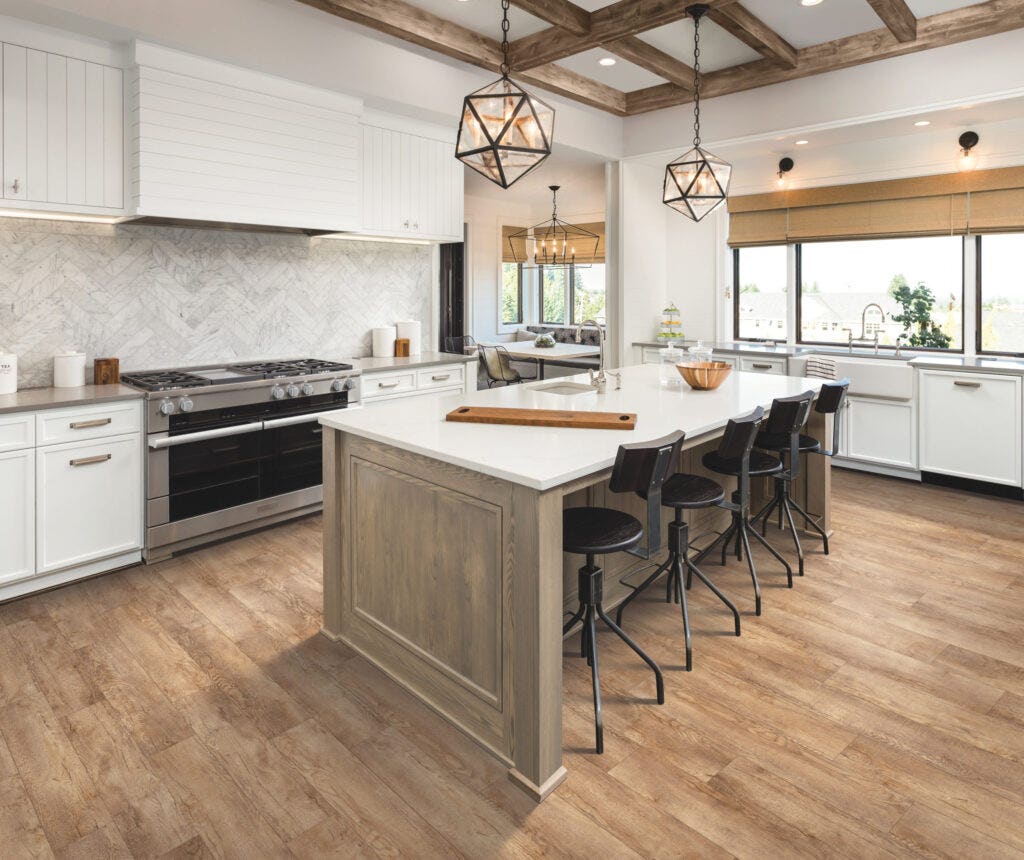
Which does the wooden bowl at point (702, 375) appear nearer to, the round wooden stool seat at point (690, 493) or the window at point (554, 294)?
Result: the round wooden stool seat at point (690, 493)

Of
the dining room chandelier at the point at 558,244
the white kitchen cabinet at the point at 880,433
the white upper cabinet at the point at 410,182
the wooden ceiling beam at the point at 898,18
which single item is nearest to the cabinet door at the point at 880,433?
the white kitchen cabinet at the point at 880,433

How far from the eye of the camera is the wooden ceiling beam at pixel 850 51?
13.4ft

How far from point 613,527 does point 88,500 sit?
8.48 ft

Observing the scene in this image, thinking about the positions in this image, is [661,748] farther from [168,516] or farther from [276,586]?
[168,516]

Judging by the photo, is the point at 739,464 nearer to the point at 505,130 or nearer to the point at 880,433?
the point at 505,130

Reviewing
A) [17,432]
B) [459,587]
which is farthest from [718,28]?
[17,432]

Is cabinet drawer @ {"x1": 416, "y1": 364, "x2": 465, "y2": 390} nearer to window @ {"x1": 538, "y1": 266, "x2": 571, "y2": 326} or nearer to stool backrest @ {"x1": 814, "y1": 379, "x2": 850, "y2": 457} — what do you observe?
stool backrest @ {"x1": 814, "y1": 379, "x2": 850, "y2": 457}

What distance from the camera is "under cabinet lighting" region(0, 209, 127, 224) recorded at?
3435 millimetres

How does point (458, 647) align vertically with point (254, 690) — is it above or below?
above

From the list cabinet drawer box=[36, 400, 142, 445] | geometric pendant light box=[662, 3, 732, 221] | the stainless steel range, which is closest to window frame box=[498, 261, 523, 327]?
the stainless steel range

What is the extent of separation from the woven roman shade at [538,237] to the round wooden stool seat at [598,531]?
7251 millimetres

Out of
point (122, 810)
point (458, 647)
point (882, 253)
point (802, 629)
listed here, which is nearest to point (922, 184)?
point (882, 253)

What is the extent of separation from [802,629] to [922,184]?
4.07 metres

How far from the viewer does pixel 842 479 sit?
5.37 m
